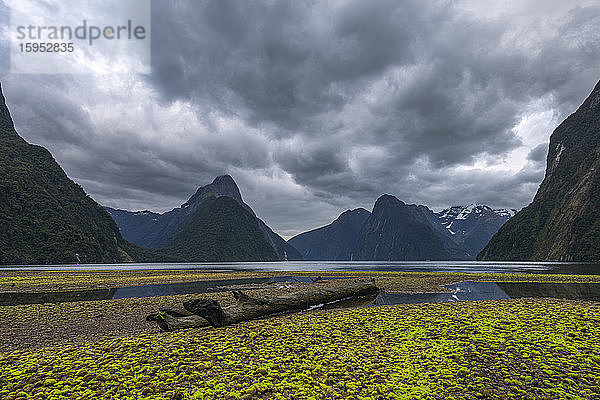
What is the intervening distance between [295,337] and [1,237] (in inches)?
7111

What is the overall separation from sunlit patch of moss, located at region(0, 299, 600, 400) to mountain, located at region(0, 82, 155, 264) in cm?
16994

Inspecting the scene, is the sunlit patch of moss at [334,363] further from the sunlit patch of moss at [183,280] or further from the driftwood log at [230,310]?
the sunlit patch of moss at [183,280]

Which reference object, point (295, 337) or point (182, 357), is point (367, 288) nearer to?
point (295, 337)

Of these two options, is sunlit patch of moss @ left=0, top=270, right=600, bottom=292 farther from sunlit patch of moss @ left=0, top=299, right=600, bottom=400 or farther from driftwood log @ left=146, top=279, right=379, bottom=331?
sunlit patch of moss @ left=0, top=299, right=600, bottom=400

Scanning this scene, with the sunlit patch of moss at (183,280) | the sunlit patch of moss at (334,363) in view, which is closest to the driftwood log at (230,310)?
the sunlit patch of moss at (334,363)

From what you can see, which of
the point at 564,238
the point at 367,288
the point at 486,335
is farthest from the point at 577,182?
the point at 486,335

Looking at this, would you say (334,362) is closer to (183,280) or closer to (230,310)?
(230,310)

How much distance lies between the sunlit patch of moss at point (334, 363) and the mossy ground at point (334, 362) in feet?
0.11

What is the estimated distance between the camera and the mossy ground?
8148 mm

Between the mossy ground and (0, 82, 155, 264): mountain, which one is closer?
the mossy ground

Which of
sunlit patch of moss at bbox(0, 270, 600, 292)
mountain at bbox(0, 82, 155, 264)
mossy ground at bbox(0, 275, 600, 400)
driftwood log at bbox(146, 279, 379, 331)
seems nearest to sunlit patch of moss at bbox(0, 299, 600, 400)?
mossy ground at bbox(0, 275, 600, 400)

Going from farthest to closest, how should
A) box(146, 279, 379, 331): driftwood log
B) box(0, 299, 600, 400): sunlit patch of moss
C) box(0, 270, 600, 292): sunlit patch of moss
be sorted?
box(0, 270, 600, 292): sunlit patch of moss, box(146, 279, 379, 331): driftwood log, box(0, 299, 600, 400): sunlit patch of moss

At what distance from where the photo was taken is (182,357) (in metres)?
10.9

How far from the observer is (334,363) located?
33.1ft
